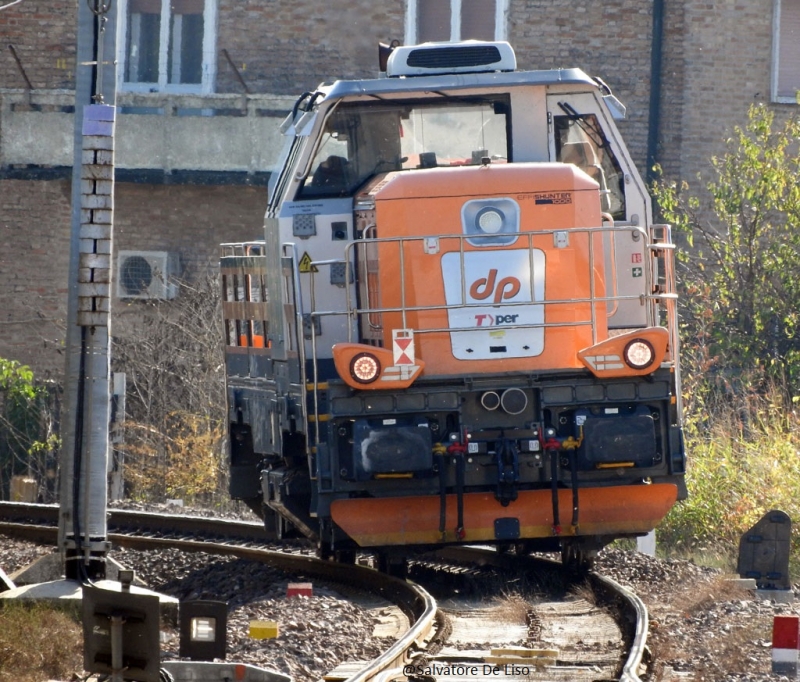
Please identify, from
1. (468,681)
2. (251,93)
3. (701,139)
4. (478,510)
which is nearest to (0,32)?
(251,93)

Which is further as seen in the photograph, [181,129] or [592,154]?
[181,129]

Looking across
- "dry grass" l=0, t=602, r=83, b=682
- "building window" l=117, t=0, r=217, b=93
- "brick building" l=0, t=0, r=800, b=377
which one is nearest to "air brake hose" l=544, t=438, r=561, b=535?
"dry grass" l=0, t=602, r=83, b=682

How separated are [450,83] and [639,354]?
2.38 m

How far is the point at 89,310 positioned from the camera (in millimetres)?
8781

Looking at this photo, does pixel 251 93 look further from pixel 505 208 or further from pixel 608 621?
pixel 608 621

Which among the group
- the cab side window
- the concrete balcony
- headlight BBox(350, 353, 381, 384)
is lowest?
headlight BBox(350, 353, 381, 384)

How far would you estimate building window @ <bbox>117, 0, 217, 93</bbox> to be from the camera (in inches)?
878

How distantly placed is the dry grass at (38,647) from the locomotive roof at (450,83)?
13.3ft

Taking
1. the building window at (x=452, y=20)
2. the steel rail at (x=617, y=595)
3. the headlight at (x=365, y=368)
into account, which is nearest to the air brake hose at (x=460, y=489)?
the headlight at (x=365, y=368)

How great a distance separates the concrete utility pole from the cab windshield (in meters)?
1.80

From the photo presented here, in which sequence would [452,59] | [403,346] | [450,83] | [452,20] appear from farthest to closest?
[452,20], [452,59], [450,83], [403,346]

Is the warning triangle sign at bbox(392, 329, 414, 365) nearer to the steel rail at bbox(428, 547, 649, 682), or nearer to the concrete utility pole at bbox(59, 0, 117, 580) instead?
the concrete utility pole at bbox(59, 0, 117, 580)

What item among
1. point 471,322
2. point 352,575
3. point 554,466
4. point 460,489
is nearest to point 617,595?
point 554,466

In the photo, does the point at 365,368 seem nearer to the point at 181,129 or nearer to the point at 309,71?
the point at 181,129
